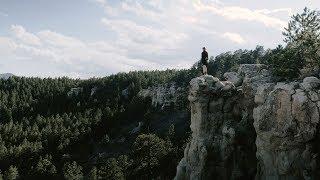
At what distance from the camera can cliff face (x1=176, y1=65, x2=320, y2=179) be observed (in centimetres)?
3969

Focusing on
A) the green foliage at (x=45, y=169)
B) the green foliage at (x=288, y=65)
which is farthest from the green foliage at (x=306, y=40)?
the green foliage at (x=45, y=169)

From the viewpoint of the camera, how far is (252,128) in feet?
158

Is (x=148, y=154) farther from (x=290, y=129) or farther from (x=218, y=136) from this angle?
(x=290, y=129)

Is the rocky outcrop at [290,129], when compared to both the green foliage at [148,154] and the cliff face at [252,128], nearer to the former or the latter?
the cliff face at [252,128]

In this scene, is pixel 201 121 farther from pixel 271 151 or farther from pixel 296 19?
pixel 296 19

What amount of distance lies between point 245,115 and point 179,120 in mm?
143070

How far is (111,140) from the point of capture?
197625 millimetres

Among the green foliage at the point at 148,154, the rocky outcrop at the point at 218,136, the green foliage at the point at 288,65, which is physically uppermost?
the green foliage at the point at 288,65

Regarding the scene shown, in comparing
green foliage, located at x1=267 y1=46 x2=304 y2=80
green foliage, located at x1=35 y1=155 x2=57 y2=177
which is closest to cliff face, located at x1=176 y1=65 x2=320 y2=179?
green foliage, located at x1=267 y1=46 x2=304 y2=80

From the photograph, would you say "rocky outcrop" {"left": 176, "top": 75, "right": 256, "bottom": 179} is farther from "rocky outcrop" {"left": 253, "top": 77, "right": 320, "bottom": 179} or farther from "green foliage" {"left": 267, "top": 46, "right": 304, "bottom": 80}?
"green foliage" {"left": 267, "top": 46, "right": 304, "bottom": 80}

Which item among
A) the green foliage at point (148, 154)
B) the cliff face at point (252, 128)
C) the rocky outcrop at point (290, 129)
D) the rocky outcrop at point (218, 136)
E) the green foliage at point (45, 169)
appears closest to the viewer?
the rocky outcrop at point (290, 129)

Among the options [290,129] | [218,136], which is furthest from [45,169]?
[290,129]

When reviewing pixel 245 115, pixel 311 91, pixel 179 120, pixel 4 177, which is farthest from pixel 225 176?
pixel 179 120

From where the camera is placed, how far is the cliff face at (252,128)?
39.7 metres
